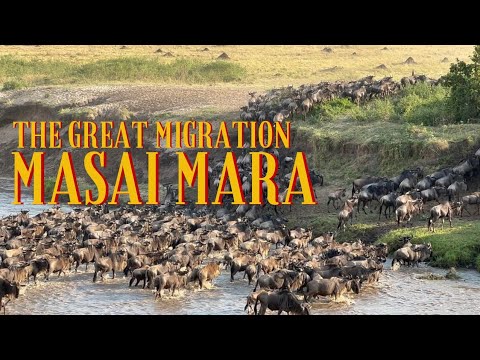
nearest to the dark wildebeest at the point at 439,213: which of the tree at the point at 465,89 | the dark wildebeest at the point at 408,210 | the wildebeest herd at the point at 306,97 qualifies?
the dark wildebeest at the point at 408,210

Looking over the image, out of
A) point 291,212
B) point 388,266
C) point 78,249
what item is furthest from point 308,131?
point 78,249

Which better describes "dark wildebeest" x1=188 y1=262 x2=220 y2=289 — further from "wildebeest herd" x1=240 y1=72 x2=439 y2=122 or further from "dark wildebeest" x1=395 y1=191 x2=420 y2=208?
"wildebeest herd" x1=240 y1=72 x2=439 y2=122

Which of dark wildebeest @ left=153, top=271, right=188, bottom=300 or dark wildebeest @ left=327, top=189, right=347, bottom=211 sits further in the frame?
dark wildebeest @ left=327, top=189, right=347, bottom=211

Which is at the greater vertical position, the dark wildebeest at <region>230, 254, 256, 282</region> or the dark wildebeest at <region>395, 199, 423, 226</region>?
the dark wildebeest at <region>395, 199, 423, 226</region>

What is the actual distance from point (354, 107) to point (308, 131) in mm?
3140

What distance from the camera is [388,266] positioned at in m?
23.2

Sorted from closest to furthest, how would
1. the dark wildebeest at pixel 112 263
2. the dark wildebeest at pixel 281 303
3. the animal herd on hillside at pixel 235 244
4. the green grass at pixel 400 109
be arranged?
the dark wildebeest at pixel 281 303, the animal herd on hillside at pixel 235 244, the dark wildebeest at pixel 112 263, the green grass at pixel 400 109

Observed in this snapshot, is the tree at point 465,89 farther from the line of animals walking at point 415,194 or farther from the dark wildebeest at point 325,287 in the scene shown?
the dark wildebeest at point 325,287

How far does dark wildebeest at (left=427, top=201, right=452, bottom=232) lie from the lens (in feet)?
81.2

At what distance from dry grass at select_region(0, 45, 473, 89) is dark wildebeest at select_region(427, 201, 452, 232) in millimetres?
22153

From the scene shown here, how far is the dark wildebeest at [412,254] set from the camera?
2255 cm

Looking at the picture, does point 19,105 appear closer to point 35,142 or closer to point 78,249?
point 35,142

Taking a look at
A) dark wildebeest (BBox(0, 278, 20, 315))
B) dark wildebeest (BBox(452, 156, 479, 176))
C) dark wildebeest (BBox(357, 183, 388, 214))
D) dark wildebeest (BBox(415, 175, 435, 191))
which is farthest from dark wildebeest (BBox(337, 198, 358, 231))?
dark wildebeest (BBox(0, 278, 20, 315))

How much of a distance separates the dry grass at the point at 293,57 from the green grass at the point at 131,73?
38.8 inches
